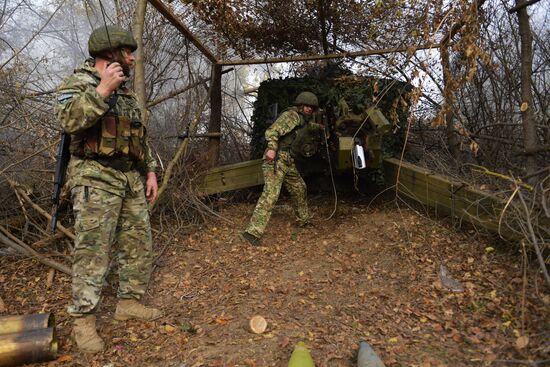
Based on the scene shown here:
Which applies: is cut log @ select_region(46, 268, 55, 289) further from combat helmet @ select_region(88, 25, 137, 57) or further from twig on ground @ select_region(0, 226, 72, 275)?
combat helmet @ select_region(88, 25, 137, 57)

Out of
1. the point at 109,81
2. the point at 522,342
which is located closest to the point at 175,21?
the point at 109,81

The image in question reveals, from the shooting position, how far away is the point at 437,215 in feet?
16.3

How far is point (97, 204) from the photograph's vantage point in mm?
3223

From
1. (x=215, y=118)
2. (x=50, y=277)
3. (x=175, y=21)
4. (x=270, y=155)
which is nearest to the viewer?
(x=50, y=277)

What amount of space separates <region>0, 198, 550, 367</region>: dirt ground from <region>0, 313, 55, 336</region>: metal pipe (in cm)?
26

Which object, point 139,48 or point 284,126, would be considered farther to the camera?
point 284,126

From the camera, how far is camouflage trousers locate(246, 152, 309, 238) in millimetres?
5230

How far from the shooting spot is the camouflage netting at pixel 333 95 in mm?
5926

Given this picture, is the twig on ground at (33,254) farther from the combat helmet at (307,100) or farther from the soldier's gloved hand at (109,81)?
the combat helmet at (307,100)

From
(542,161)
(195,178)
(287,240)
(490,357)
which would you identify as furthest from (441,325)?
(195,178)

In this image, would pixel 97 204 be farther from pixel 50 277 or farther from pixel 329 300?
pixel 329 300

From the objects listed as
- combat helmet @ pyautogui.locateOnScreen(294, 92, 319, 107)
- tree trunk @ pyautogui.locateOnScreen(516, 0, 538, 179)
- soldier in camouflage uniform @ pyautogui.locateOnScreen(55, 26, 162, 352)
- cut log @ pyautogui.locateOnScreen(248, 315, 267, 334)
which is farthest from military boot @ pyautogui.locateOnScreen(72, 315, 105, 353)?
tree trunk @ pyautogui.locateOnScreen(516, 0, 538, 179)

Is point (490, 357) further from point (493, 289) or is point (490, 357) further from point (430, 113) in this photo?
point (430, 113)

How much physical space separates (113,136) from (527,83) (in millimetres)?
3988
